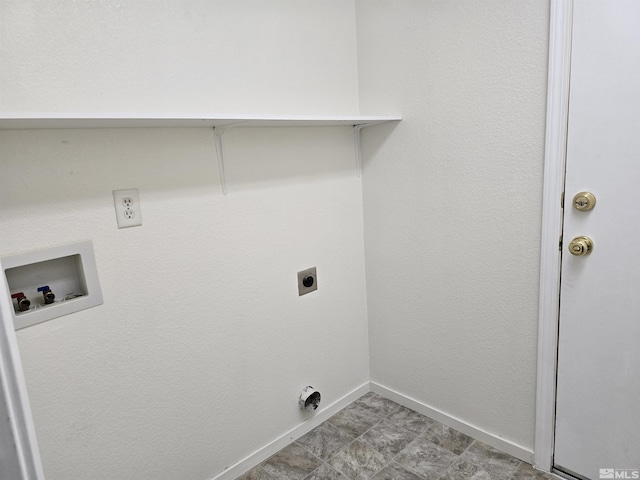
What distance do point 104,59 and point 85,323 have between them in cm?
81

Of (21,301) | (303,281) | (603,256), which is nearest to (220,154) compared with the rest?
(303,281)

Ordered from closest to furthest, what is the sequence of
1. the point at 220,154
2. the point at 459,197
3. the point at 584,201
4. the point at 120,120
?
the point at 120,120 < the point at 584,201 < the point at 220,154 < the point at 459,197

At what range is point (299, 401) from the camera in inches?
76.6

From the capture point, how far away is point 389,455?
180 centimetres

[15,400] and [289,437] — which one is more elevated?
[15,400]

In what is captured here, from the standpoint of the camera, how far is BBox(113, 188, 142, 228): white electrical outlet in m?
1.33

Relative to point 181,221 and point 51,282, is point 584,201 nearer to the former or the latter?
point 181,221

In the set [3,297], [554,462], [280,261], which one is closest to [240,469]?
[280,261]

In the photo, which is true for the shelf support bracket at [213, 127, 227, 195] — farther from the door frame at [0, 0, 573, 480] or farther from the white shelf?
the door frame at [0, 0, 573, 480]

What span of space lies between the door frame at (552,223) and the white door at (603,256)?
22 millimetres

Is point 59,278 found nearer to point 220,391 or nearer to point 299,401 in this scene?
point 220,391

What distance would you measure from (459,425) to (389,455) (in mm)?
370

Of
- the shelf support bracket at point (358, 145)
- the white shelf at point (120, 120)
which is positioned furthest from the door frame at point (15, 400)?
the shelf support bracket at point (358, 145)

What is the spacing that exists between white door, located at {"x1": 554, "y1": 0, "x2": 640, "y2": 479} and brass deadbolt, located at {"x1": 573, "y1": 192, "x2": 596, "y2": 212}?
0.06 feet
